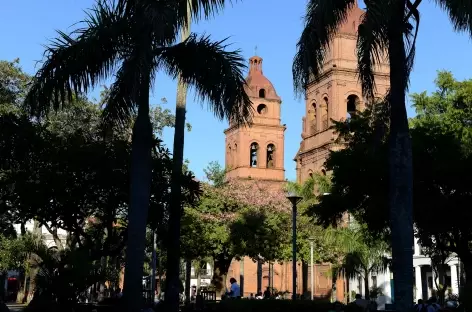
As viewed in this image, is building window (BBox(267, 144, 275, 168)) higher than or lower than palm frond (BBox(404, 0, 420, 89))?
higher

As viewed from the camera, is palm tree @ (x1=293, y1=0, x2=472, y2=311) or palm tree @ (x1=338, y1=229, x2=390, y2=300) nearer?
palm tree @ (x1=293, y1=0, x2=472, y2=311)

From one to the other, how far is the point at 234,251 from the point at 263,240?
1660 mm

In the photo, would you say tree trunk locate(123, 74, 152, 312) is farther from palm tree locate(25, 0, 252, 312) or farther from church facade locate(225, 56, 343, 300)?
church facade locate(225, 56, 343, 300)

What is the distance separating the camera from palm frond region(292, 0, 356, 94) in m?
11.5

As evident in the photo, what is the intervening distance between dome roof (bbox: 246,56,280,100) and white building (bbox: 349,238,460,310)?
27.8 metres

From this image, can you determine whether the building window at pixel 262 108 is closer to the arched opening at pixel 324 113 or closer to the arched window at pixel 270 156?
the arched window at pixel 270 156

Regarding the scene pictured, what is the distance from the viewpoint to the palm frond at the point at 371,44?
36.5 feet

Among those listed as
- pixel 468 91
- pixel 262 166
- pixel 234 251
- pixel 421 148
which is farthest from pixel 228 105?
pixel 262 166

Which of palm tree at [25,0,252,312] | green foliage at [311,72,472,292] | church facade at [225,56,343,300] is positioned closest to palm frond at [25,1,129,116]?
palm tree at [25,0,252,312]

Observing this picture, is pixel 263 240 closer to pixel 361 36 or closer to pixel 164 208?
pixel 164 208

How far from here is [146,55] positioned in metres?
11.7

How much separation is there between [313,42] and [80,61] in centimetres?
431

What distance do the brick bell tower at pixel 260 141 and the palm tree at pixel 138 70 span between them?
56367 millimetres

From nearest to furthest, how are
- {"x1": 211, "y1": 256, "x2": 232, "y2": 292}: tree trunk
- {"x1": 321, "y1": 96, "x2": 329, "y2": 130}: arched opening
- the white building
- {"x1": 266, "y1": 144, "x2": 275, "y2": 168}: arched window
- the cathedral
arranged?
{"x1": 211, "y1": 256, "x2": 232, "y2": 292}: tree trunk < the white building < the cathedral < {"x1": 321, "y1": 96, "x2": 329, "y2": 130}: arched opening < {"x1": 266, "y1": 144, "x2": 275, "y2": 168}: arched window
